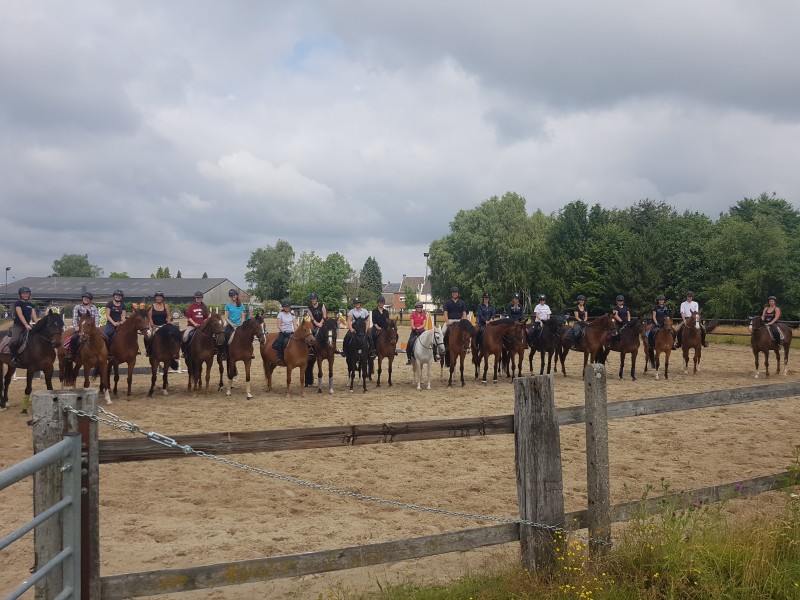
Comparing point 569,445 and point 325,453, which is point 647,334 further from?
point 325,453

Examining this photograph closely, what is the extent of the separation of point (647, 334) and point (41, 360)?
1687cm

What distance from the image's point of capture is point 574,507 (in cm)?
689

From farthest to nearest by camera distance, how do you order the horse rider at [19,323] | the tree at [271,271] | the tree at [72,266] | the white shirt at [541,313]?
the tree at [72,266], the tree at [271,271], the white shirt at [541,313], the horse rider at [19,323]

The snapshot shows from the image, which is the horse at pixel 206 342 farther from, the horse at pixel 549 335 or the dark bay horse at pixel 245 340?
the horse at pixel 549 335

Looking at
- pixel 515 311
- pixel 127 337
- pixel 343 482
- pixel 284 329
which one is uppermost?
pixel 515 311

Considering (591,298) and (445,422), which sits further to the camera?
(591,298)

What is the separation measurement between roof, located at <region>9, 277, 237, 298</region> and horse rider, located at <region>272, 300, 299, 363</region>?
82.6m

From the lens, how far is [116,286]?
100688mm

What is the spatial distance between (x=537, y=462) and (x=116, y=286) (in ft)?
351

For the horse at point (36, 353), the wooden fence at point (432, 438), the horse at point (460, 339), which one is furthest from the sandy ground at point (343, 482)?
the horse at point (460, 339)

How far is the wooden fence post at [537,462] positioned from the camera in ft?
13.7

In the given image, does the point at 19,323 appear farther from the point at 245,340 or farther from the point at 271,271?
the point at 271,271

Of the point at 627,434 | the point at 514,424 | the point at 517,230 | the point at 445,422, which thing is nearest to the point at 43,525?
the point at 445,422

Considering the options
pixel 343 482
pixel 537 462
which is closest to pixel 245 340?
pixel 343 482
